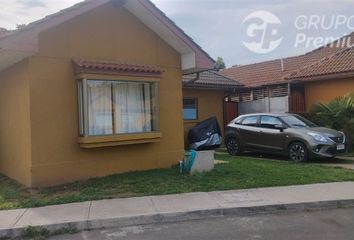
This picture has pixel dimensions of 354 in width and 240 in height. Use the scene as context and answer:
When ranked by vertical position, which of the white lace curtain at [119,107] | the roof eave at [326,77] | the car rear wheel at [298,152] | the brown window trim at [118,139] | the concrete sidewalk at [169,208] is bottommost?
the concrete sidewalk at [169,208]

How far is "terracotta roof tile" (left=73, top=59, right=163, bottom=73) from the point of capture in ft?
32.6

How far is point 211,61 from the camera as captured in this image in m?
12.1

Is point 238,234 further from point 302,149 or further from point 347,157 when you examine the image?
point 347,157

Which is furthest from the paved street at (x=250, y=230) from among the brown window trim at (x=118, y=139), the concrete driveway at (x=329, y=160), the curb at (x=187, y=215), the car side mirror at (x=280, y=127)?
the car side mirror at (x=280, y=127)

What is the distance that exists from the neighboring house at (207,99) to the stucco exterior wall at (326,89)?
3224 millimetres

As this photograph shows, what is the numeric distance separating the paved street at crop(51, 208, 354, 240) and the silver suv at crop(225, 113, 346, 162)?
19.6 ft

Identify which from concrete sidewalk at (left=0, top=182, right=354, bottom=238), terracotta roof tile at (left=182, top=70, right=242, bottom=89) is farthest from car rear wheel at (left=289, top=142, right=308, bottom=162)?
terracotta roof tile at (left=182, top=70, right=242, bottom=89)

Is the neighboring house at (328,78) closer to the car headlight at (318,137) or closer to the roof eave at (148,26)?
the car headlight at (318,137)

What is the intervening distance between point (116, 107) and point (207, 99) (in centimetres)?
935

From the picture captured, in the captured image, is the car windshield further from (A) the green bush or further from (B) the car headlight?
(A) the green bush

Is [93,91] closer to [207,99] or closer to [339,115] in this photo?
[339,115]

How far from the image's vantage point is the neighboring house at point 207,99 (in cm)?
1864

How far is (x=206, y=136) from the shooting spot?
54.0 ft

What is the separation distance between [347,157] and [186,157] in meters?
6.48
